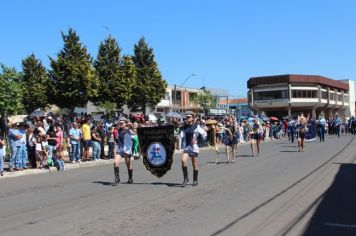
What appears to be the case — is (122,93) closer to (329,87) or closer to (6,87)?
(6,87)

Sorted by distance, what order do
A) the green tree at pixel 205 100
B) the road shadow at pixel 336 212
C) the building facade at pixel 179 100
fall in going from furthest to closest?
the green tree at pixel 205 100 < the building facade at pixel 179 100 < the road shadow at pixel 336 212

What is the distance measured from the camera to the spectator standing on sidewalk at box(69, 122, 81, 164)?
2128 centimetres

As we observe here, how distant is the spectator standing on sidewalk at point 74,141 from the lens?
21.3 meters

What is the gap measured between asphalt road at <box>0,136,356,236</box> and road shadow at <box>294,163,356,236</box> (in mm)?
15

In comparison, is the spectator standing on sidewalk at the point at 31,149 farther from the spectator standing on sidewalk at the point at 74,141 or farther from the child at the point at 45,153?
the spectator standing on sidewalk at the point at 74,141

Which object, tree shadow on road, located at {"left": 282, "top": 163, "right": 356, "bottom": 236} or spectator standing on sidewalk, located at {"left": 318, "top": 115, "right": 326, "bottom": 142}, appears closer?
tree shadow on road, located at {"left": 282, "top": 163, "right": 356, "bottom": 236}

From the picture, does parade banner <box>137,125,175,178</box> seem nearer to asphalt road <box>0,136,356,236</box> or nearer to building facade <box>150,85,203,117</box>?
asphalt road <box>0,136,356,236</box>

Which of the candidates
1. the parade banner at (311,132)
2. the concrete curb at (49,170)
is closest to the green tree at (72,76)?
the parade banner at (311,132)

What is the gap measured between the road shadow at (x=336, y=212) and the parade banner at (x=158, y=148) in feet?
13.7

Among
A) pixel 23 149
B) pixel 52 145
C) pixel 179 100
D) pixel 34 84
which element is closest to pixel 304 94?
pixel 179 100

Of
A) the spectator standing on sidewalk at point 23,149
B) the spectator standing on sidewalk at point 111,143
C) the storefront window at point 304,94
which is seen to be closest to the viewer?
the spectator standing on sidewalk at point 23,149

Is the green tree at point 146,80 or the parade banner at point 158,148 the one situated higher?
the green tree at point 146,80

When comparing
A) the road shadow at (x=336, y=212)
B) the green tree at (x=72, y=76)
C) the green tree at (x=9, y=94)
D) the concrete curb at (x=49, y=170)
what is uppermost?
the green tree at (x=72, y=76)

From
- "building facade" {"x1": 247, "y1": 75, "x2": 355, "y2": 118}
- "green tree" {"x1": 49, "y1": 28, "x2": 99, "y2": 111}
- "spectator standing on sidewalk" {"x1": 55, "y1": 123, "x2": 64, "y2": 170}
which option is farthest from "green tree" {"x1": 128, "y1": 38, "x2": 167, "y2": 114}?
"building facade" {"x1": 247, "y1": 75, "x2": 355, "y2": 118}
